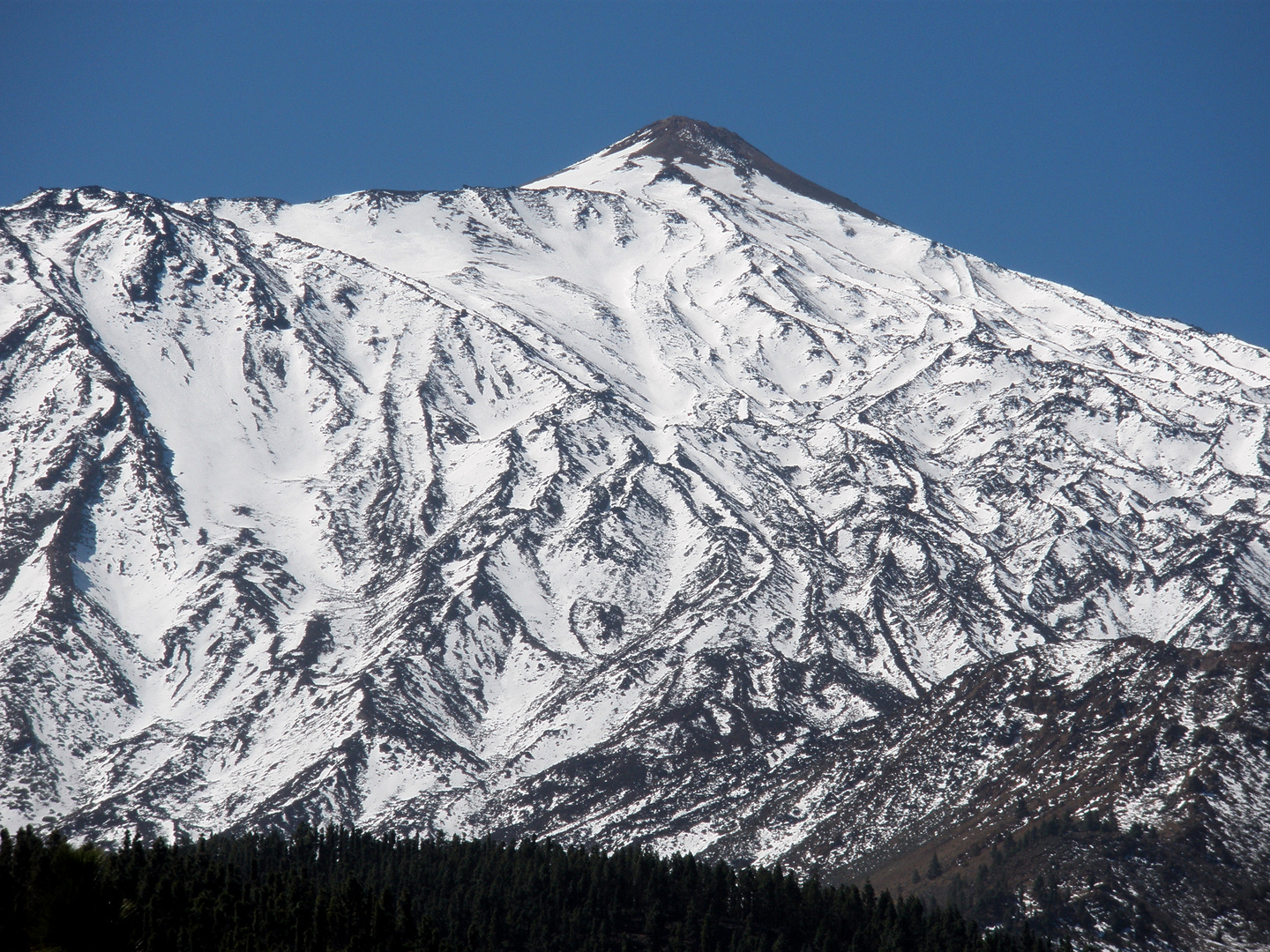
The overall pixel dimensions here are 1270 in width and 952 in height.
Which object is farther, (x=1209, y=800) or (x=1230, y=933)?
(x=1209, y=800)

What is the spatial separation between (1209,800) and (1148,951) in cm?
3453

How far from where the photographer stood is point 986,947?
470 ft

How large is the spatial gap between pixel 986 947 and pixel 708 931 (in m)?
28.5

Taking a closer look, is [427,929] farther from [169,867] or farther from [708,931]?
[708,931]

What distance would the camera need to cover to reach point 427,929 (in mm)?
96812

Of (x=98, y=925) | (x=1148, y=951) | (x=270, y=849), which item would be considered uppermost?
(x=270, y=849)

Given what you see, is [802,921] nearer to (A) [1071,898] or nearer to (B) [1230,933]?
(A) [1071,898]

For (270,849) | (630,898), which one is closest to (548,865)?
(630,898)

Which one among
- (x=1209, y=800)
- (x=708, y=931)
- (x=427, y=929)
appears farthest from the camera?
Result: (x=1209, y=800)

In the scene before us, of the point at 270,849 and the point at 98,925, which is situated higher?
the point at 270,849

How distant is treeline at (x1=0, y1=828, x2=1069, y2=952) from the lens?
326 feet

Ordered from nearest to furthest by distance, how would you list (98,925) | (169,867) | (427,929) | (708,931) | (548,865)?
(98,925)
(427,929)
(169,867)
(708,931)
(548,865)

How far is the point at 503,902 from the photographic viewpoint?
471 ft

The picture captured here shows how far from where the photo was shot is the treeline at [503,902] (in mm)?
99375
